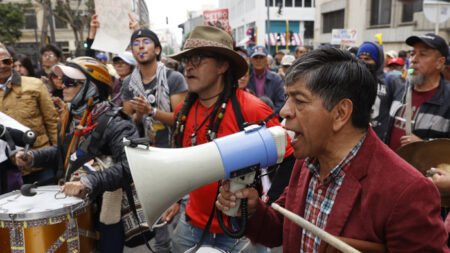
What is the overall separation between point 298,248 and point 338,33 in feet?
39.2

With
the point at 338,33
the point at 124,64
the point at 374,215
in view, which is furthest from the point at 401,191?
the point at 338,33

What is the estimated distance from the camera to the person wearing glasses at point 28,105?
158 inches

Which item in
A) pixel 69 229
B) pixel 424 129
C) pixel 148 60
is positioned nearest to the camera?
pixel 69 229

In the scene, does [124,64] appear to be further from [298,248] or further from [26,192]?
[298,248]

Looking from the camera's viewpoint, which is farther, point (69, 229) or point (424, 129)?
point (424, 129)

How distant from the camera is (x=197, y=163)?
4.69ft

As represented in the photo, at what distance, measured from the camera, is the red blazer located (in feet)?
3.90

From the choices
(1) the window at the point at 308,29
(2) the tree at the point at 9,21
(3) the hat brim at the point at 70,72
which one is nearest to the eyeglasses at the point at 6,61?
(3) the hat brim at the point at 70,72

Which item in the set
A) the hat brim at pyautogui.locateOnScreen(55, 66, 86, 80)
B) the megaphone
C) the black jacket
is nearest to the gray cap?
the hat brim at pyautogui.locateOnScreen(55, 66, 86, 80)

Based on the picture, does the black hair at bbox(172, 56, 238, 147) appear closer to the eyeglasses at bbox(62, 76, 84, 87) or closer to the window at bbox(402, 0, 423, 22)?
the eyeglasses at bbox(62, 76, 84, 87)

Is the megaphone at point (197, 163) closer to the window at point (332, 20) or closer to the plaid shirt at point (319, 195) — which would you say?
the plaid shirt at point (319, 195)

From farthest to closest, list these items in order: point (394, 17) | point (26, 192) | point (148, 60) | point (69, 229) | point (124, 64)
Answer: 1. point (394, 17)
2. point (124, 64)
3. point (148, 60)
4. point (26, 192)
5. point (69, 229)

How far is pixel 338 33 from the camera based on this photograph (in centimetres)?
1238

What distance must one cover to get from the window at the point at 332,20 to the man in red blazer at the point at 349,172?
29.7m
